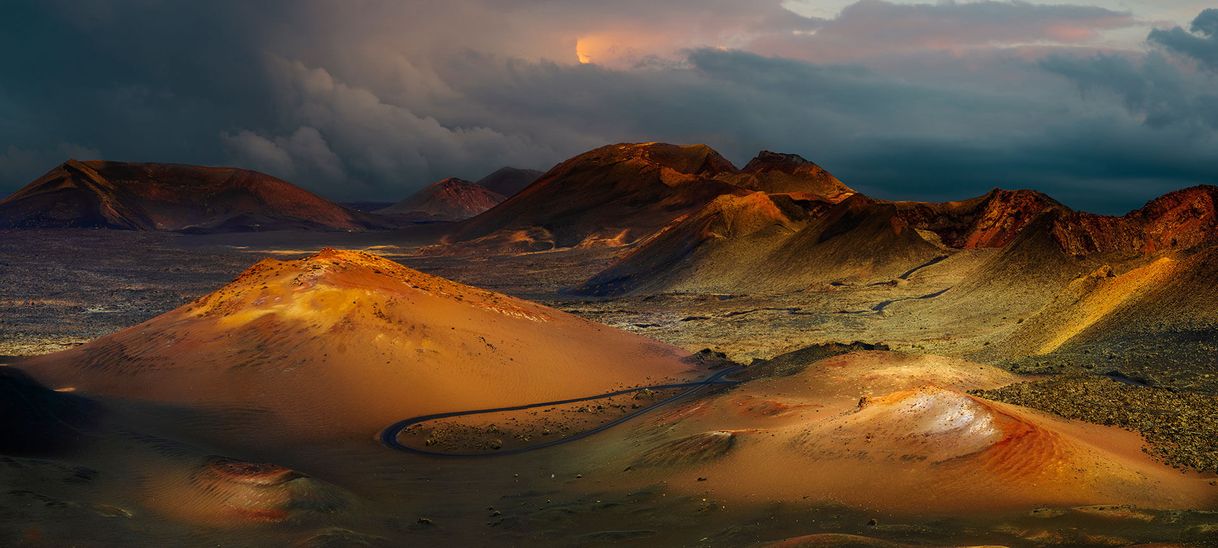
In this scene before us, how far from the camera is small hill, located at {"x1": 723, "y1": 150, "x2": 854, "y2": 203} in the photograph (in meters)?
148

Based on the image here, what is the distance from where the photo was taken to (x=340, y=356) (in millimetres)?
31656

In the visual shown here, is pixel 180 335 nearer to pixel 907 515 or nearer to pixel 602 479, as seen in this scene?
pixel 602 479

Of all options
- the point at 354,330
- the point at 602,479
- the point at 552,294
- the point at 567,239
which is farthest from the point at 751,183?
the point at 602,479

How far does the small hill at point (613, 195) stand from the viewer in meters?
152

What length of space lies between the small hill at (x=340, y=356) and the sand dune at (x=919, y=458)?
9696 millimetres

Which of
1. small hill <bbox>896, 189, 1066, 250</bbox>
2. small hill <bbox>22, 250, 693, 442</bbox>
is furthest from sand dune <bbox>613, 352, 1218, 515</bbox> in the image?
small hill <bbox>896, 189, 1066, 250</bbox>

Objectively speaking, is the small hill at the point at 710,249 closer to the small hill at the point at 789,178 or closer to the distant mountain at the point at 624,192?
the distant mountain at the point at 624,192

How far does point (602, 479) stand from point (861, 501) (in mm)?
6554

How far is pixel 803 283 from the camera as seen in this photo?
78.7m

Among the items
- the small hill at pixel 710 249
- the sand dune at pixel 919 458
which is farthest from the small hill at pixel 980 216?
the sand dune at pixel 919 458

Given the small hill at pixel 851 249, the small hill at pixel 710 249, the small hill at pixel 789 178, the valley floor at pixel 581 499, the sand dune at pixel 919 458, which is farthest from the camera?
the small hill at pixel 789 178

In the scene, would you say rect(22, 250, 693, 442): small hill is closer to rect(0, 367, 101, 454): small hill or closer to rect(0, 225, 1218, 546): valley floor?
rect(0, 225, 1218, 546): valley floor

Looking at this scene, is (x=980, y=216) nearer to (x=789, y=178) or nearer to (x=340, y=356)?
(x=789, y=178)

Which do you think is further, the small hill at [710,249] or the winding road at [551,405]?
the small hill at [710,249]
